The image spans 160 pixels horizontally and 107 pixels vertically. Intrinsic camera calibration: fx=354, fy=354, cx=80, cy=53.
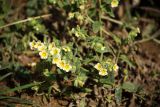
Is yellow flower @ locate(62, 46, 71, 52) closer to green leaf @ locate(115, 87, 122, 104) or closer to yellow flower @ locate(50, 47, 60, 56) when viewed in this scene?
yellow flower @ locate(50, 47, 60, 56)

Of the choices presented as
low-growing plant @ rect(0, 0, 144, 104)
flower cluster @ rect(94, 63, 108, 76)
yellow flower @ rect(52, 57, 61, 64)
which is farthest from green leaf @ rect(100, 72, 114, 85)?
yellow flower @ rect(52, 57, 61, 64)

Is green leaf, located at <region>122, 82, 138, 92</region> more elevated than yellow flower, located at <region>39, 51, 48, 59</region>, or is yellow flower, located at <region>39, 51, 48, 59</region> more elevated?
yellow flower, located at <region>39, 51, 48, 59</region>

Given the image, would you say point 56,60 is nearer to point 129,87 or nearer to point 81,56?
point 81,56

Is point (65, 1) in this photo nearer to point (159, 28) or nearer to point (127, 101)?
point (127, 101)

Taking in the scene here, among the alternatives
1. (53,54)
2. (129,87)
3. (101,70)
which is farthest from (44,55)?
(129,87)

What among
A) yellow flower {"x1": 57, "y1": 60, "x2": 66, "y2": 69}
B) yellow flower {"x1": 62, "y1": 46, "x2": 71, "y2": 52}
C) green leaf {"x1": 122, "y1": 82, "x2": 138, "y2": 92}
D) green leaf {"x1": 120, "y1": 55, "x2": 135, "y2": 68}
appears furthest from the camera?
green leaf {"x1": 120, "y1": 55, "x2": 135, "y2": 68}

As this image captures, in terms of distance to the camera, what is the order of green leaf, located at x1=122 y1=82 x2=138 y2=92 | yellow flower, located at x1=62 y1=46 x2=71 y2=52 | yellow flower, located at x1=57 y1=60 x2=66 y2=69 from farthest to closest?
1. green leaf, located at x1=122 y1=82 x2=138 y2=92
2. yellow flower, located at x1=62 y1=46 x2=71 y2=52
3. yellow flower, located at x1=57 y1=60 x2=66 y2=69

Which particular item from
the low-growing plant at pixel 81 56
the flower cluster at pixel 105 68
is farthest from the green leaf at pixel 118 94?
the flower cluster at pixel 105 68

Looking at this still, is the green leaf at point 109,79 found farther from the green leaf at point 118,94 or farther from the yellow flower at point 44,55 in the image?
the yellow flower at point 44,55

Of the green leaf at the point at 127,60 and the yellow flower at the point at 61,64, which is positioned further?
the green leaf at the point at 127,60

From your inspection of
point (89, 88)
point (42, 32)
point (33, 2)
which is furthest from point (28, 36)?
point (89, 88)

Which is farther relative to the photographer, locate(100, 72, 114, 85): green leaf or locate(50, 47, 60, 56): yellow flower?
locate(100, 72, 114, 85): green leaf
